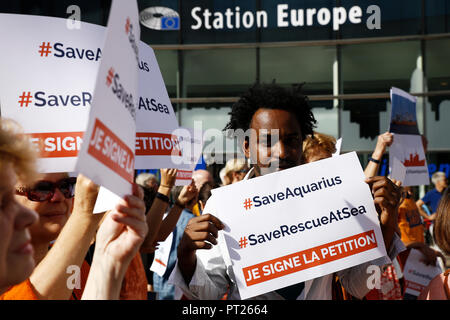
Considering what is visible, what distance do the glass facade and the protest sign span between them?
8.14m

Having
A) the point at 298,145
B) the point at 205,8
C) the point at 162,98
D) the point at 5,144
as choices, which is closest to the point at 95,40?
the point at 162,98

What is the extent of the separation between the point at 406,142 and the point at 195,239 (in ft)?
9.51

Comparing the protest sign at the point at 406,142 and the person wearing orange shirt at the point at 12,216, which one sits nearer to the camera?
the person wearing orange shirt at the point at 12,216

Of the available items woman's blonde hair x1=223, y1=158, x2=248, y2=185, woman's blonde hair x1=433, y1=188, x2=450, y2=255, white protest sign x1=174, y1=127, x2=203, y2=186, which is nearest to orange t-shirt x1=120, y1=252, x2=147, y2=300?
white protest sign x1=174, y1=127, x2=203, y2=186

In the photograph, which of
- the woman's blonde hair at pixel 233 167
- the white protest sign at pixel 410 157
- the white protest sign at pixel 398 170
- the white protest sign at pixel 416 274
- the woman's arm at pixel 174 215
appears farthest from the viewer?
the woman's blonde hair at pixel 233 167

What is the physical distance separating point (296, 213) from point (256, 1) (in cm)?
1131

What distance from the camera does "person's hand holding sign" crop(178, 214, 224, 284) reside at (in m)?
2.26

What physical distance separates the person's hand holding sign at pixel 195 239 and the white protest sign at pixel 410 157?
239 centimetres

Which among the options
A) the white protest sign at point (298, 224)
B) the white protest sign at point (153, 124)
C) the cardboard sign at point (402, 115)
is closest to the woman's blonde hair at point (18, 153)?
the white protest sign at point (298, 224)

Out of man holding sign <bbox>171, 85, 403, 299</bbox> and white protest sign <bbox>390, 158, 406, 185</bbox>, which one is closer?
man holding sign <bbox>171, 85, 403, 299</bbox>

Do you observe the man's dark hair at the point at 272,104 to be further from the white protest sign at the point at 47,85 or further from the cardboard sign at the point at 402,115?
the cardboard sign at the point at 402,115

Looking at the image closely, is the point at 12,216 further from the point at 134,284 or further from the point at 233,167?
the point at 233,167

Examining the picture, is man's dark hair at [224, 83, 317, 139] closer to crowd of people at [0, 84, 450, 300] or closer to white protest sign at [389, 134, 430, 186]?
crowd of people at [0, 84, 450, 300]

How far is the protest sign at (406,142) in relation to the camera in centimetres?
456
